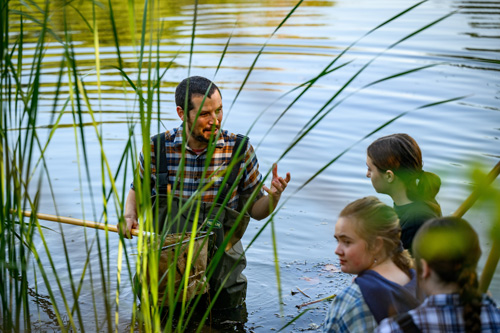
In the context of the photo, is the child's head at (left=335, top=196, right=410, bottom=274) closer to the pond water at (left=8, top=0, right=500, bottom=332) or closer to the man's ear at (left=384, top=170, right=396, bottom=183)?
the pond water at (left=8, top=0, right=500, bottom=332)

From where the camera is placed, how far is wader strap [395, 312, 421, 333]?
200cm

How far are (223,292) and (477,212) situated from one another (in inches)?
126

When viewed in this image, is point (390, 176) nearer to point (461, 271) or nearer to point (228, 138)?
point (228, 138)

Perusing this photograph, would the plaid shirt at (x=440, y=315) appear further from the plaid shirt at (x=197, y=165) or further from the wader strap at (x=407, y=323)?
the plaid shirt at (x=197, y=165)

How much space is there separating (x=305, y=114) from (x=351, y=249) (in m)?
6.25

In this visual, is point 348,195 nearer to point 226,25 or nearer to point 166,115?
point 166,115

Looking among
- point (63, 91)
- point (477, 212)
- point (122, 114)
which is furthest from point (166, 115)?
point (477, 212)

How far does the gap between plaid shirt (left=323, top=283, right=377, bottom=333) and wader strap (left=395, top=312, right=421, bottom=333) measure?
1.33 ft

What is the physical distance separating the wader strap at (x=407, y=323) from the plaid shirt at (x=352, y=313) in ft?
1.33

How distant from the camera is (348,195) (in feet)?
20.8

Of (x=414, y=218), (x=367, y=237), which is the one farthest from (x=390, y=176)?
(x=367, y=237)

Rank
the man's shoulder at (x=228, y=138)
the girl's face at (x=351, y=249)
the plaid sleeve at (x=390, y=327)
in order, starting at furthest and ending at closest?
the man's shoulder at (x=228, y=138), the girl's face at (x=351, y=249), the plaid sleeve at (x=390, y=327)

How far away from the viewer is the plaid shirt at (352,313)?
2422 millimetres

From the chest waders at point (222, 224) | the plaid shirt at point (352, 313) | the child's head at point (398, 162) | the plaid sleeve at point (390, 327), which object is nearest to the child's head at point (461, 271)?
the plaid sleeve at point (390, 327)
